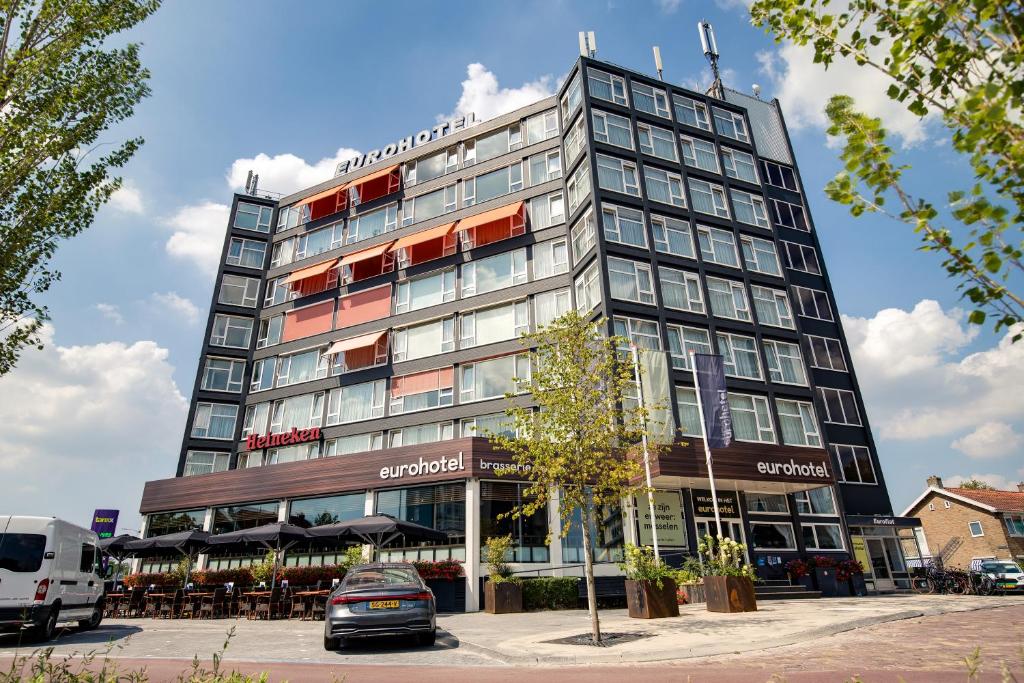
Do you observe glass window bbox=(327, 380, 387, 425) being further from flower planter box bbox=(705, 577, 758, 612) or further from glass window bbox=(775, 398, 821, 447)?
flower planter box bbox=(705, 577, 758, 612)

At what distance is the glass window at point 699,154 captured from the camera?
33.3m

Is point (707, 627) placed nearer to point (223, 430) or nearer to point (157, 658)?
point (157, 658)

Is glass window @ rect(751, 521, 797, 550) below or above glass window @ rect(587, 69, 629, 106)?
below

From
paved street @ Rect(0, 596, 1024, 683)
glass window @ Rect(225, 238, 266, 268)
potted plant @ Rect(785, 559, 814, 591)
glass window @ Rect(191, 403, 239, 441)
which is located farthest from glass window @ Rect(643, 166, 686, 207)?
glass window @ Rect(191, 403, 239, 441)

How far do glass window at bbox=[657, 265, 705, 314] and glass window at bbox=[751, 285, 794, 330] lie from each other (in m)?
3.49

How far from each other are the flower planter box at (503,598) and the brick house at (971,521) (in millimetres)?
34609

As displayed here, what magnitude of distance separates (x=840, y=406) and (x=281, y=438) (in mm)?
30778

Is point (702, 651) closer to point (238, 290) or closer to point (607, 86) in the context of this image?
point (607, 86)

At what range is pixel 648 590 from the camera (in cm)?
1487

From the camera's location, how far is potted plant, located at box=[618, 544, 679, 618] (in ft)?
48.8

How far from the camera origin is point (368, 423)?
32.4 metres

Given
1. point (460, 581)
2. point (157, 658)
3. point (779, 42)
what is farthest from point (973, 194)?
point (460, 581)

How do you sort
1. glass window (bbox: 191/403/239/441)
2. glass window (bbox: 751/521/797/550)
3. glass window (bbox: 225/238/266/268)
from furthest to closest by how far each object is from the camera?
1. glass window (bbox: 225/238/266/268)
2. glass window (bbox: 191/403/239/441)
3. glass window (bbox: 751/521/797/550)

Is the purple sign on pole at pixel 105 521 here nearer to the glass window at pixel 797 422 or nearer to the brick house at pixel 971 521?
the glass window at pixel 797 422
